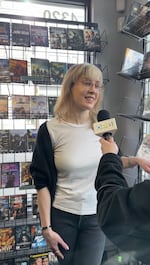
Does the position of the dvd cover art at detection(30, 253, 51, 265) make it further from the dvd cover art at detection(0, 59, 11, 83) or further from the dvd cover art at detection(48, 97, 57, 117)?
the dvd cover art at detection(0, 59, 11, 83)

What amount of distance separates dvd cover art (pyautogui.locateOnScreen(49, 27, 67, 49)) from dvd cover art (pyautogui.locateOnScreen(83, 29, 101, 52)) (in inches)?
6.3

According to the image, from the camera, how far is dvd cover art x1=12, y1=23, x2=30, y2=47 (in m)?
2.17

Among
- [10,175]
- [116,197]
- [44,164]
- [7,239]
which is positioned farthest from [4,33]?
[116,197]

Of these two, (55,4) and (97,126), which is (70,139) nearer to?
(97,126)

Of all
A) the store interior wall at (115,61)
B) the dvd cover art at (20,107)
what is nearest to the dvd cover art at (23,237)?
the dvd cover art at (20,107)

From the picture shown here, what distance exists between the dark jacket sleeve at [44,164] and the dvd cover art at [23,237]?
862mm

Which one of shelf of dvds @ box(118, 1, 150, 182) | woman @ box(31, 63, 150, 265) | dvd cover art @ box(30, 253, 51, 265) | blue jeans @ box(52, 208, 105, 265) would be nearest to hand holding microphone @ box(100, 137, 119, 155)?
woman @ box(31, 63, 150, 265)

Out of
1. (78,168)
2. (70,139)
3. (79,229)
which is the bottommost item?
(79,229)

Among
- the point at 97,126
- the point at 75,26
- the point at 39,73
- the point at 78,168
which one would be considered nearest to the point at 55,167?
the point at 78,168

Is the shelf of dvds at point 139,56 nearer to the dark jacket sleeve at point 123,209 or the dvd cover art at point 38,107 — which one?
the dvd cover art at point 38,107

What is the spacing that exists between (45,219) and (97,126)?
61 cm

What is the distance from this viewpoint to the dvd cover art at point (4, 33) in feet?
7.04

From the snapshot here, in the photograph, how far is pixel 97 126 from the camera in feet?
3.54

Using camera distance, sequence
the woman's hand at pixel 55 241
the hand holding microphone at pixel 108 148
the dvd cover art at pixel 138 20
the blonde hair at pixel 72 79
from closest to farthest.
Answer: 1. the hand holding microphone at pixel 108 148
2. the woman's hand at pixel 55 241
3. the blonde hair at pixel 72 79
4. the dvd cover art at pixel 138 20
